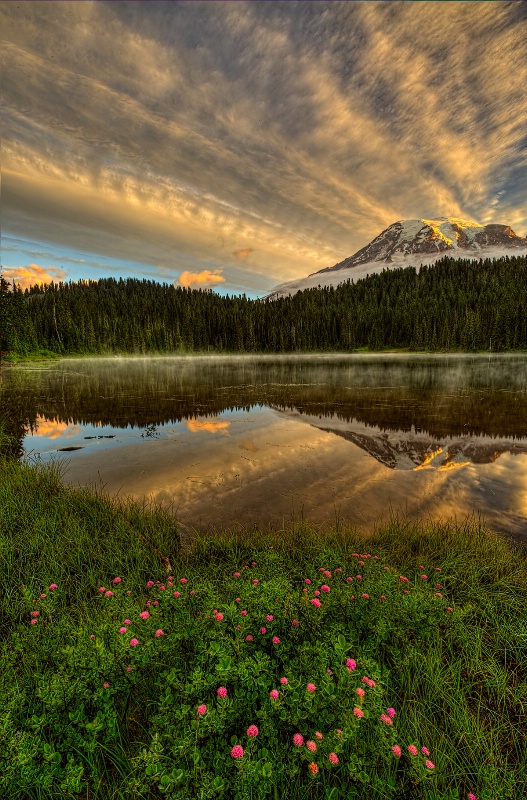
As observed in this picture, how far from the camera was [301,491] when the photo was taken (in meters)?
10.5

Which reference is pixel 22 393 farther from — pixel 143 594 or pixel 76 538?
pixel 143 594

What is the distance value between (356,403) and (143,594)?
22.6 m

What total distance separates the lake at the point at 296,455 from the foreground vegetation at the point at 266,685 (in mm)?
3235

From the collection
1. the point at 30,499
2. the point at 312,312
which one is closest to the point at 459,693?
the point at 30,499

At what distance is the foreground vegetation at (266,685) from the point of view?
2.46 meters

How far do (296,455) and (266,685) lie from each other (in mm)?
11135

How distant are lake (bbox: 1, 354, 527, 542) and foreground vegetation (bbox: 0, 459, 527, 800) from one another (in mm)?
3235

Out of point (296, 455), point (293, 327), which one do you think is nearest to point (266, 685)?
point (296, 455)

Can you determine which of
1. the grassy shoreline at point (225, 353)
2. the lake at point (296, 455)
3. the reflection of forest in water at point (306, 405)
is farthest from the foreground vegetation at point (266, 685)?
the grassy shoreline at point (225, 353)

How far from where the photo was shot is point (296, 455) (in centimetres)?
1388

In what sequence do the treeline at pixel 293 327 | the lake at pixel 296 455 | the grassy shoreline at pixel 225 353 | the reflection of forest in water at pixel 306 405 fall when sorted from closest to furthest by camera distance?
1. the lake at pixel 296 455
2. the reflection of forest in water at pixel 306 405
3. the grassy shoreline at pixel 225 353
4. the treeline at pixel 293 327

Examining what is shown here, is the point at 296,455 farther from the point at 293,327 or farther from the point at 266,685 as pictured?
the point at 293,327

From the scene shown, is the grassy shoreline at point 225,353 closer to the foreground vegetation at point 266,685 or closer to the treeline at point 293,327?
the treeline at point 293,327

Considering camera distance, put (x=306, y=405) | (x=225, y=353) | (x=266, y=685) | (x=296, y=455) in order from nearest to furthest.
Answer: (x=266, y=685) → (x=296, y=455) → (x=306, y=405) → (x=225, y=353)
